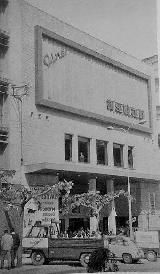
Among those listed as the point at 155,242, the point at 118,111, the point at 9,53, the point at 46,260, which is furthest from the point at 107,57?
the point at 46,260

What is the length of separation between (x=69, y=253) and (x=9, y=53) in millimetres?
13306

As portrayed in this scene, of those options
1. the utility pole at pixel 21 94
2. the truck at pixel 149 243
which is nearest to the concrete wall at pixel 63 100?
the utility pole at pixel 21 94

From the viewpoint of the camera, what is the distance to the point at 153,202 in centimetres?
3616

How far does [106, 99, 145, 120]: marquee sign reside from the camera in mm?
33206

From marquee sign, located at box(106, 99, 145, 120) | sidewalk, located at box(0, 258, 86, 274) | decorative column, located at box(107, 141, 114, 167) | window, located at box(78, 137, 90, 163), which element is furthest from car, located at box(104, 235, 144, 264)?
marquee sign, located at box(106, 99, 145, 120)

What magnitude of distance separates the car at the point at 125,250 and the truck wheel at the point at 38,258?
2.69 meters

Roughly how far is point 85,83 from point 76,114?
90.4 inches

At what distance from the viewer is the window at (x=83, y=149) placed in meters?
30.9

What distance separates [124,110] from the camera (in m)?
34.4

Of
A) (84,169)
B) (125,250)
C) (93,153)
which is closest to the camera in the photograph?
(125,250)

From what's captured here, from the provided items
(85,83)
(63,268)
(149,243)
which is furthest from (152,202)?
(63,268)

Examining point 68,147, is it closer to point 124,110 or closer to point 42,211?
point 42,211

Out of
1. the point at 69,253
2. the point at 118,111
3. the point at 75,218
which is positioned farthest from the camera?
the point at 118,111

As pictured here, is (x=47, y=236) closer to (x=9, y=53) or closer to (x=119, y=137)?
(x=9, y=53)
